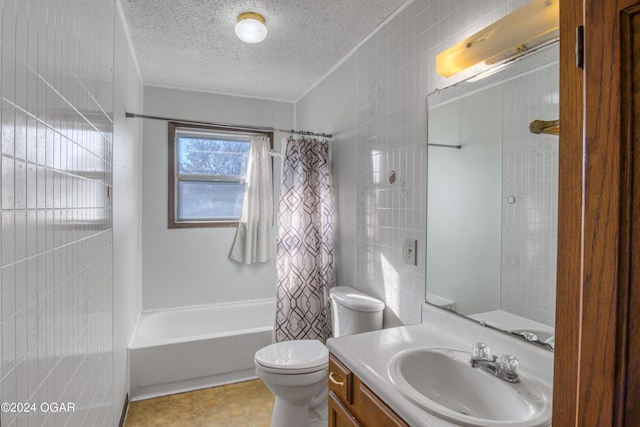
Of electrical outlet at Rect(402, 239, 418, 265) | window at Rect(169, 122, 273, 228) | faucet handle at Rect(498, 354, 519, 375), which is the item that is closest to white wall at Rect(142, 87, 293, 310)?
window at Rect(169, 122, 273, 228)

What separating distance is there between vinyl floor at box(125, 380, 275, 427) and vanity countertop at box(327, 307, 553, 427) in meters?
1.16

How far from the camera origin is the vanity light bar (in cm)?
103

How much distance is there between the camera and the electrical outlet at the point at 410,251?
1649 mm

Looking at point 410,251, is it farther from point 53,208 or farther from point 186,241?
point 186,241

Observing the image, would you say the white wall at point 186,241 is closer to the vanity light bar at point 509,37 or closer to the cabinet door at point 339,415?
the cabinet door at point 339,415

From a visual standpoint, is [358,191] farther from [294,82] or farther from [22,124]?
[22,124]

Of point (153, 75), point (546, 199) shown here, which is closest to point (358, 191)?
point (546, 199)

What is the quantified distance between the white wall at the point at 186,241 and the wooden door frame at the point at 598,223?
2.98 metres

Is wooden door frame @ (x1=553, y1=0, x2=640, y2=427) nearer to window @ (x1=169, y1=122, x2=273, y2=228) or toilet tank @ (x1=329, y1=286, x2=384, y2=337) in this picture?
toilet tank @ (x1=329, y1=286, x2=384, y2=337)

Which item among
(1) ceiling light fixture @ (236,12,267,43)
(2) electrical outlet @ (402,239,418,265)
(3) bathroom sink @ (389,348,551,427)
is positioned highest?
(1) ceiling light fixture @ (236,12,267,43)

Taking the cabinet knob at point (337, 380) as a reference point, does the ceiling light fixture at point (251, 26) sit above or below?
above

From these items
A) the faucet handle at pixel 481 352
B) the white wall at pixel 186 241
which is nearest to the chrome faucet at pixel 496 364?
the faucet handle at pixel 481 352

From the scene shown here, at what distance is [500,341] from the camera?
3.85ft

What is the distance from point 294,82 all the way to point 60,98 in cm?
219
